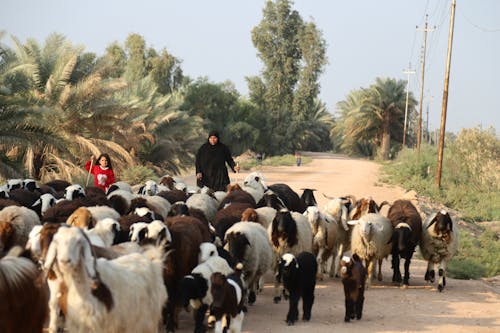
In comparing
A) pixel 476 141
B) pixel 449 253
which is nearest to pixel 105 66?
pixel 449 253

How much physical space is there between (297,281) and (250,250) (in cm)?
92

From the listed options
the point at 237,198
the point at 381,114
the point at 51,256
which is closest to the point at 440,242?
the point at 237,198

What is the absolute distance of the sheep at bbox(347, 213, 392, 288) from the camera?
1206 centimetres

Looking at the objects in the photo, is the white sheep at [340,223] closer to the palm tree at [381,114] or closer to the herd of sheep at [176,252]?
the herd of sheep at [176,252]

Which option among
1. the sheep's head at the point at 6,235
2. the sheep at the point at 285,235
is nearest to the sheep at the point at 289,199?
the sheep at the point at 285,235

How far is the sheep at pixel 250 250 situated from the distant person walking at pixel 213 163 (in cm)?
525

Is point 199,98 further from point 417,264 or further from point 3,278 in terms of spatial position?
point 3,278

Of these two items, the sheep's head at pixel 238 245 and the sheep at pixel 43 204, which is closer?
the sheep's head at pixel 238 245

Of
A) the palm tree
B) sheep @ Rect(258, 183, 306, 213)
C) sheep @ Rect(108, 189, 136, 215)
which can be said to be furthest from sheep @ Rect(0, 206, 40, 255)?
the palm tree

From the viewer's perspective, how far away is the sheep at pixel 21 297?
521cm

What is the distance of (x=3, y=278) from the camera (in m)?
5.21

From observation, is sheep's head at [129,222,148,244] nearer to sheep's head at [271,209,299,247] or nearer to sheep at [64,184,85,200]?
sheep's head at [271,209,299,247]

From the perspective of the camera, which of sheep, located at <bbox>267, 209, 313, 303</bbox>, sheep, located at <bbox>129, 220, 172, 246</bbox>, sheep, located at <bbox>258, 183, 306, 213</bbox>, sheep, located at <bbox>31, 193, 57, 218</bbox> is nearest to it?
sheep, located at <bbox>129, 220, 172, 246</bbox>

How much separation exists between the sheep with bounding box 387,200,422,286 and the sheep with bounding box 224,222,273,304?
296cm
